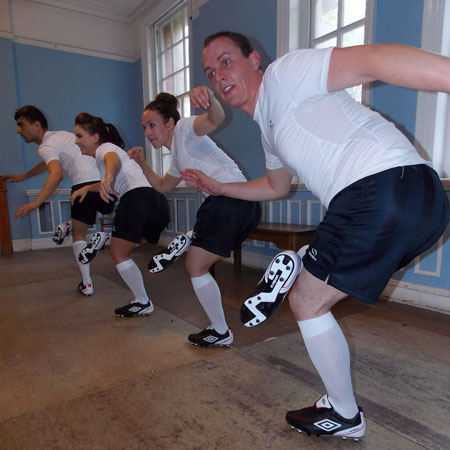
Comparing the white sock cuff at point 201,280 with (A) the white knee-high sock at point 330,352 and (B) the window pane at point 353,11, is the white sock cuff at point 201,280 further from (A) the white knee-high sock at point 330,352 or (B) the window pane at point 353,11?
(B) the window pane at point 353,11

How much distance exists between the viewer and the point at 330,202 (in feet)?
3.14

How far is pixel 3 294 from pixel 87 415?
2252 mm

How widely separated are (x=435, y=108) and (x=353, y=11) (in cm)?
123

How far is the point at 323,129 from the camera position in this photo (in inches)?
36.6

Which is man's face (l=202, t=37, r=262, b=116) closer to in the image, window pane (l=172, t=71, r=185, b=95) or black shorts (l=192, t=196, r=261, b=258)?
black shorts (l=192, t=196, r=261, b=258)

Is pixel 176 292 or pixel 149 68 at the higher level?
pixel 149 68

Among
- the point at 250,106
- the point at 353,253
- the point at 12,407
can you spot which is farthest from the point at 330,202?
the point at 12,407

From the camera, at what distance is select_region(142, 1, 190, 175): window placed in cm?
516

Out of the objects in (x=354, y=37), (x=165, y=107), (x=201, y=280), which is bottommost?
(x=201, y=280)

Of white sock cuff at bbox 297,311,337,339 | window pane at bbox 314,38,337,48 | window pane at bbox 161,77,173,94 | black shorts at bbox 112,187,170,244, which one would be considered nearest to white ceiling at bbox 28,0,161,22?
window pane at bbox 161,77,173,94

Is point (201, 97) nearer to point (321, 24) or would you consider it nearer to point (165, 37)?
point (321, 24)

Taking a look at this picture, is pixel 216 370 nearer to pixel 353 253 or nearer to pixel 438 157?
pixel 353 253

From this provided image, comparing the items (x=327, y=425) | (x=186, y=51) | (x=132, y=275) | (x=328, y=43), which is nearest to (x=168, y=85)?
(x=186, y=51)

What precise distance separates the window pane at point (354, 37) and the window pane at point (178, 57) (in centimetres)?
297
